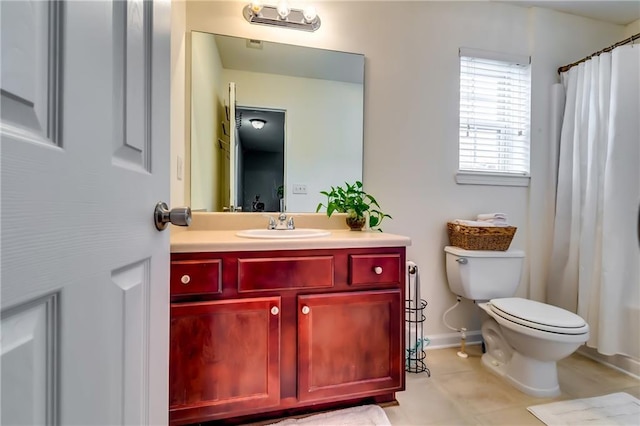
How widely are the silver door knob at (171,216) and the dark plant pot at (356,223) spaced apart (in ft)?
4.03

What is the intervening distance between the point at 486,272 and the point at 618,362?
3.20ft

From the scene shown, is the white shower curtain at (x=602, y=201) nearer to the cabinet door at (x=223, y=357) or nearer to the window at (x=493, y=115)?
the window at (x=493, y=115)

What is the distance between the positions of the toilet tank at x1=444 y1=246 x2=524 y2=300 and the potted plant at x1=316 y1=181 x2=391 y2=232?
1.91ft

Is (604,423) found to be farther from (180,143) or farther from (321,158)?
(180,143)

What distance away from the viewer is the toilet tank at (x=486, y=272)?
1910 mm

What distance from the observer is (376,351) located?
4.63 ft

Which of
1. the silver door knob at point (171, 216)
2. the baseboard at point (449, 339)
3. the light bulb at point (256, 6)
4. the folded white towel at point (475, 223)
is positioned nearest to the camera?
the silver door knob at point (171, 216)

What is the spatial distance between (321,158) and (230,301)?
1043 mm

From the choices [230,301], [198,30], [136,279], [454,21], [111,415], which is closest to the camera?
[111,415]

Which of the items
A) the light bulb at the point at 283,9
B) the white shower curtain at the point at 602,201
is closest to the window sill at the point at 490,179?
the white shower curtain at the point at 602,201

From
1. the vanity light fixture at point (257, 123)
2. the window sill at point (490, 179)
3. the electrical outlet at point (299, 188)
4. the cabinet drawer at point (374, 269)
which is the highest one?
the vanity light fixture at point (257, 123)

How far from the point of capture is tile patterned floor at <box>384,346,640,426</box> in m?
1.43

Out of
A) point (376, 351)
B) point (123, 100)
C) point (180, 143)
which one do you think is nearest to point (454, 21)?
point (180, 143)

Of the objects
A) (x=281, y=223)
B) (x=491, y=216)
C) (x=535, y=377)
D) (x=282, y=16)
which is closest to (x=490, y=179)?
(x=491, y=216)
